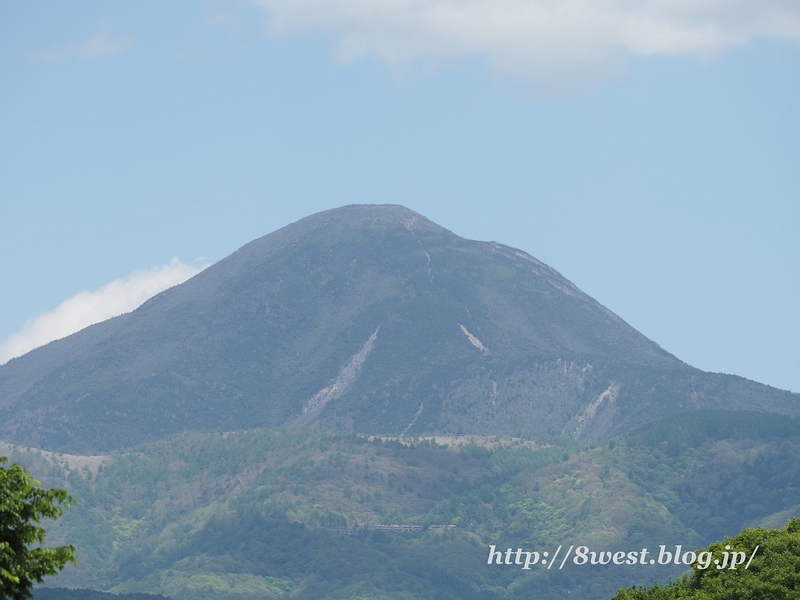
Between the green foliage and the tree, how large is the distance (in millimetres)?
40173

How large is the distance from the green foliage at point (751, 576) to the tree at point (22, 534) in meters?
40.2

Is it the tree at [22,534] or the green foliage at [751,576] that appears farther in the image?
the green foliage at [751,576]

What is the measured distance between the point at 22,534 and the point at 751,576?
4502 centimetres

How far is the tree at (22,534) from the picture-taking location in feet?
127

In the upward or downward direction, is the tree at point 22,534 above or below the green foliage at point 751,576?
above

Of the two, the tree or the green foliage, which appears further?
the green foliage

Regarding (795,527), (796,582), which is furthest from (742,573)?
(795,527)

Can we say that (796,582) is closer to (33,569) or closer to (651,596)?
(651,596)

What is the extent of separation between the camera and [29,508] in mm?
40094

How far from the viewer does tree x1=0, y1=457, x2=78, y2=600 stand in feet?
127

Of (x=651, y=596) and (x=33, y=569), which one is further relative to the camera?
(x=651, y=596)

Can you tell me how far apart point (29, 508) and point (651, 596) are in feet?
150

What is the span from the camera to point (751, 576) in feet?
240

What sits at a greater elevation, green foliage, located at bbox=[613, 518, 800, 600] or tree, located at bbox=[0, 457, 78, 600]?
tree, located at bbox=[0, 457, 78, 600]
